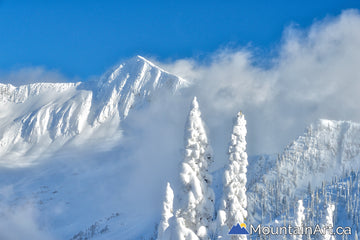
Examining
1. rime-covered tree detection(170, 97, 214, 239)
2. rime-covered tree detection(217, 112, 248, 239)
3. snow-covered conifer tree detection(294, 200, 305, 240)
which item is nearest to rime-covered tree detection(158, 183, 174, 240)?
rime-covered tree detection(170, 97, 214, 239)

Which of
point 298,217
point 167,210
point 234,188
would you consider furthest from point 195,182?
point 298,217

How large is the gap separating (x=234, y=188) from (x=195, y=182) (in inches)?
173

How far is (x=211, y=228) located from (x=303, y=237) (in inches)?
1963

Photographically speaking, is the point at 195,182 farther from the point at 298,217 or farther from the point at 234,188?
the point at 298,217

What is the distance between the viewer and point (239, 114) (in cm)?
4181

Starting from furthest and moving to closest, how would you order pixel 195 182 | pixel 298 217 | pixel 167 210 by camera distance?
1. pixel 298 217
2. pixel 167 210
3. pixel 195 182

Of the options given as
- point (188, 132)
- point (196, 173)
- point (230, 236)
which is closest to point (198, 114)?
point (188, 132)

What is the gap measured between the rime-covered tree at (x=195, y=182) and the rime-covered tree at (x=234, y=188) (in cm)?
136

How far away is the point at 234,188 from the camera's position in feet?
134

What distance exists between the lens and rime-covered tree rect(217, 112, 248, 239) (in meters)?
40.4

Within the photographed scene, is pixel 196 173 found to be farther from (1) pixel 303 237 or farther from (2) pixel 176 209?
(1) pixel 303 237

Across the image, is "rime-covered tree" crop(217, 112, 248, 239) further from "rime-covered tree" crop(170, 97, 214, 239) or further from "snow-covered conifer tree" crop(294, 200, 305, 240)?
"snow-covered conifer tree" crop(294, 200, 305, 240)

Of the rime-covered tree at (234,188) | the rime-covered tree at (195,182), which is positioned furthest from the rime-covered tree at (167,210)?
the rime-covered tree at (234,188)

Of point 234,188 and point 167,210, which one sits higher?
point 234,188
